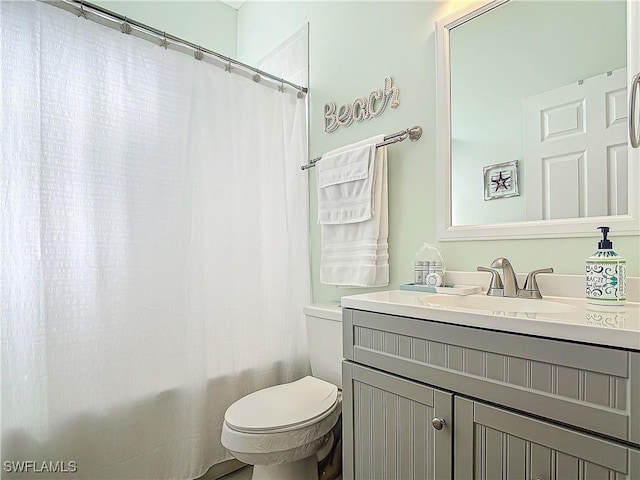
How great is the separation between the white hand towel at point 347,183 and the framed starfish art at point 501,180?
1.54 feet

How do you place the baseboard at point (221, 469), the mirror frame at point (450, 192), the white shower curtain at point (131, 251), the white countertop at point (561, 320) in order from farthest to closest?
1. the baseboard at point (221, 469)
2. the white shower curtain at point (131, 251)
3. the mirror frame at point (450, 192)
4. the white countertop at point (561, 320)

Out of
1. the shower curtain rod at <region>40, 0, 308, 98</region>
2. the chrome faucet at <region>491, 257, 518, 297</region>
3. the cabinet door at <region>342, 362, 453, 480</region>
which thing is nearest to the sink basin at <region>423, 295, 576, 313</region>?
the chrome faucet at <region>491, 257, 518, 297</region>

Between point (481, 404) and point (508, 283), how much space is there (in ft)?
1.55

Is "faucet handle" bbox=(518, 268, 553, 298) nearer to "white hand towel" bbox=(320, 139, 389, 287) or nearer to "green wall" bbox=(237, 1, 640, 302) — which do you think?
"green wall" bbox=(237, 1, 640, 302)

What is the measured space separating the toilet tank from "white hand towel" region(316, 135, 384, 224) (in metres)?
0.43

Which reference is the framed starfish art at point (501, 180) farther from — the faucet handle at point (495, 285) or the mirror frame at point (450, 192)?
the faucet handle at point (495, 285)

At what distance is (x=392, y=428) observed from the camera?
3.51 feet

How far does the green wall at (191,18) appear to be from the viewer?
220 centimetres

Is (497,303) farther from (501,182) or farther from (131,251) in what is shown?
(131,251)

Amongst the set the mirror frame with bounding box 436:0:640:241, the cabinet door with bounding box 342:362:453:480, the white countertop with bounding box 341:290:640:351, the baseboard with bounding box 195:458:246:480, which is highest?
the mirror frame with bounding box 436:0:640:241

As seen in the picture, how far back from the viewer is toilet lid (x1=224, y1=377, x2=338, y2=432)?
1303 millimetres

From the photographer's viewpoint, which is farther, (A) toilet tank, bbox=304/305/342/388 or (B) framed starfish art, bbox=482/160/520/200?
(A) toilet tank, bbox=304/305/342/388

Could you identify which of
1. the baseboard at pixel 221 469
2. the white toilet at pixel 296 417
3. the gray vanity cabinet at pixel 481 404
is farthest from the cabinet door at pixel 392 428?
the baseboard at pixel 221 469

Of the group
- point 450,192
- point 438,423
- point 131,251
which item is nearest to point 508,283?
point 450,192
